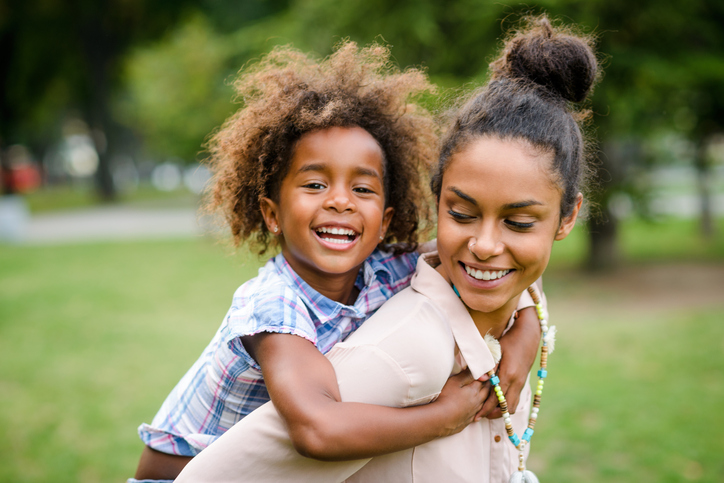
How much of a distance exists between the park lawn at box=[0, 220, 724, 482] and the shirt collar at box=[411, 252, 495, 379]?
3.83 feet

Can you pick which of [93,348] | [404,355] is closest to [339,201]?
[404,355]

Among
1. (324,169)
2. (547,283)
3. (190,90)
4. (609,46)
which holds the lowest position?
(324,169)

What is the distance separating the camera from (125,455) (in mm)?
4758

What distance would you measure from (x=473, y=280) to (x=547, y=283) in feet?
27.6

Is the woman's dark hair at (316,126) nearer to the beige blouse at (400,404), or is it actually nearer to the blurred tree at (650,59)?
the beige blouse at (400,404)

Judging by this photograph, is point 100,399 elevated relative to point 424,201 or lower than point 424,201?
lower

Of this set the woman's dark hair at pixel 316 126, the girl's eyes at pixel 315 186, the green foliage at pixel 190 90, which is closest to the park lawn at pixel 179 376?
the woman's dark hair at pixel 316 126

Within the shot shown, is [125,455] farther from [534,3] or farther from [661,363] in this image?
[534,3]

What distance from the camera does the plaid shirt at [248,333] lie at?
1751mm

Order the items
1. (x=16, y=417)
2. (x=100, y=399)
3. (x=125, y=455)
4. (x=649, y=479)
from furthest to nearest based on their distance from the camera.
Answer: (x=100, y=399) → (x=16, y=417) → (x=125, y=455) → (x=649, y=479)

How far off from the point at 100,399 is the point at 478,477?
5111 mm

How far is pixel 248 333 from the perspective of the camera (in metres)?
1.69

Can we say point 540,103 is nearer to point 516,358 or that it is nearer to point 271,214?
point 516,358

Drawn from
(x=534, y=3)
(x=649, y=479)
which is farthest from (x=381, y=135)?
(x=534, y=3)
